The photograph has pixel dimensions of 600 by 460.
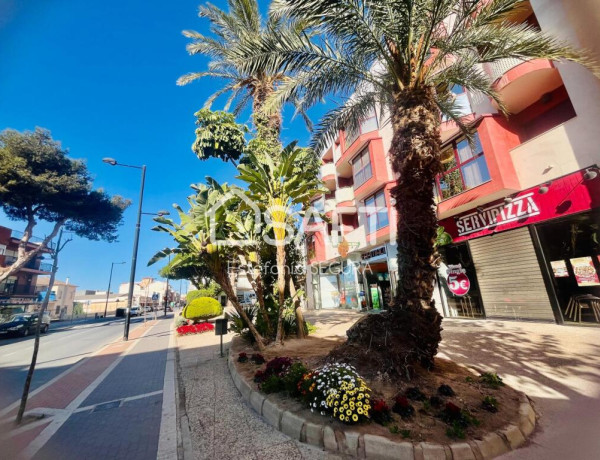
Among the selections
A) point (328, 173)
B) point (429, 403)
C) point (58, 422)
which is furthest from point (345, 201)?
point (58, 422)

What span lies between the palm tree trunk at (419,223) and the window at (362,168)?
→ 10.8 metres

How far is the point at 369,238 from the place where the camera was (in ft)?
51.9

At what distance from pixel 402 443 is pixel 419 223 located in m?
3.18

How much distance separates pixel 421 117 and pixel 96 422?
26.3 ft

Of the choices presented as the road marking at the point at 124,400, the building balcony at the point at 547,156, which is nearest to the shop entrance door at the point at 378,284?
the building balcony at the point at 547,156

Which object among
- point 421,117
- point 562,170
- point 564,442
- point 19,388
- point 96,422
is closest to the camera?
point 564,442

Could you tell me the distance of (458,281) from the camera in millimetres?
11484

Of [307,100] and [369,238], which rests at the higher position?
[307,100]

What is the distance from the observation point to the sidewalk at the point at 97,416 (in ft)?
11.2

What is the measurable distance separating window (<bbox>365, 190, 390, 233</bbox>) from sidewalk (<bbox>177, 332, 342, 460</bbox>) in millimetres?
11861

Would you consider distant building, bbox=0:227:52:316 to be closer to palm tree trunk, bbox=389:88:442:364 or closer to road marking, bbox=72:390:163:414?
road marking, bbox=72:390:163:414

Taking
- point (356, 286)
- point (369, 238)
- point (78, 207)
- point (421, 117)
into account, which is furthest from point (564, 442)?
point (78, 207)

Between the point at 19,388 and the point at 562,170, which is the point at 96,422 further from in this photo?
the point at 562,170

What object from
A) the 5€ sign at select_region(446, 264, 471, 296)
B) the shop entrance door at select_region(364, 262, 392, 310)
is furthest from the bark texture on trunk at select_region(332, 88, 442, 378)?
the shop entrance door at select_region(364, 262, 392, 310)
